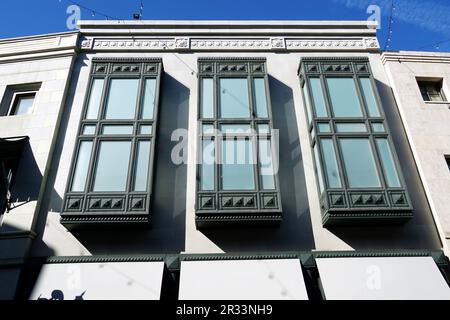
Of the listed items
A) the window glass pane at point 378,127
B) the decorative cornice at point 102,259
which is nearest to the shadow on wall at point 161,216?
the decorative cornice at point 102,259

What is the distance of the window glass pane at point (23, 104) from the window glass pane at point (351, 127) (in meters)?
10.5

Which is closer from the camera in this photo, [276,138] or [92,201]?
[92,201]

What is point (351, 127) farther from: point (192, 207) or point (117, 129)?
point (117, 129)

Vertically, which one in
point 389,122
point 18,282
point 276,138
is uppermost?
point 389,122

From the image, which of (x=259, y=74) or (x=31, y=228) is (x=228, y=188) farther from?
(x=31, y=228)

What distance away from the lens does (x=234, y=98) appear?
11.1 m

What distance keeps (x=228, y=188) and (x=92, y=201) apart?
370cm

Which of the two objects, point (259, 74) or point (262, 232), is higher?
point (259, 74)

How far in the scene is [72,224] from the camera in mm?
8703

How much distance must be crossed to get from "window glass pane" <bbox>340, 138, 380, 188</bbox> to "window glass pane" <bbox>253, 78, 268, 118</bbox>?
104 inches

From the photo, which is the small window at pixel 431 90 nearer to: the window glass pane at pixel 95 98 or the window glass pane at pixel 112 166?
the window glass pane at pixel 112 166

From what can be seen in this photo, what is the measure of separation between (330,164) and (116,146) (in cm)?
646
